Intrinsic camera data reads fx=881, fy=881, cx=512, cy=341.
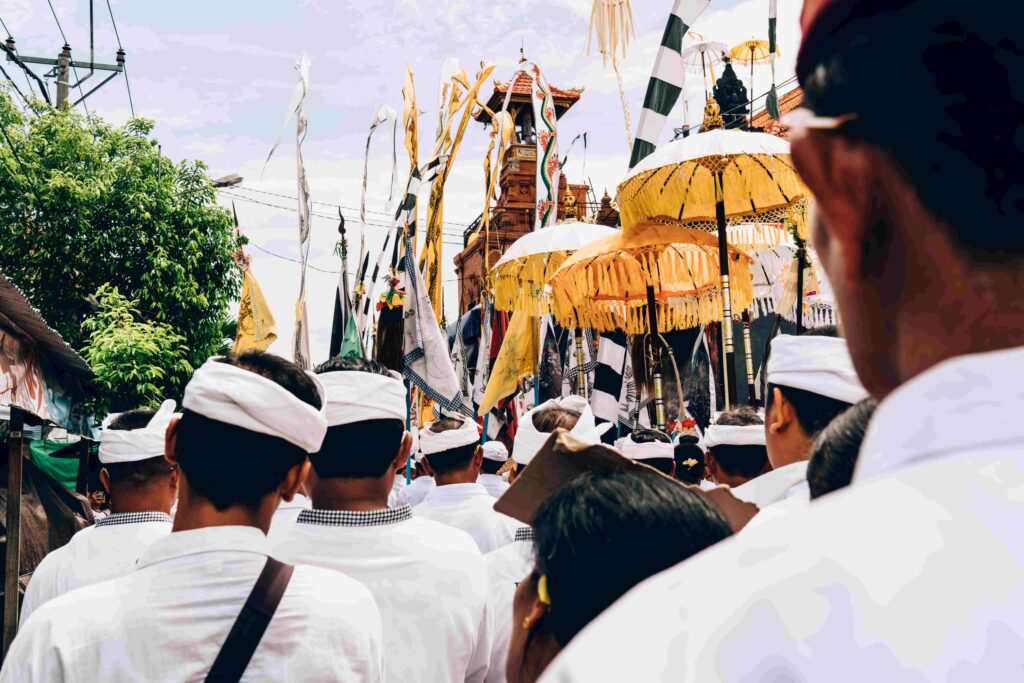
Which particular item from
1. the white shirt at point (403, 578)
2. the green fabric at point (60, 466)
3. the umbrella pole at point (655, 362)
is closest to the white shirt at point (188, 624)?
the white shirt at point (403, 578)

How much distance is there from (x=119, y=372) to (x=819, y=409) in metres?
14.5

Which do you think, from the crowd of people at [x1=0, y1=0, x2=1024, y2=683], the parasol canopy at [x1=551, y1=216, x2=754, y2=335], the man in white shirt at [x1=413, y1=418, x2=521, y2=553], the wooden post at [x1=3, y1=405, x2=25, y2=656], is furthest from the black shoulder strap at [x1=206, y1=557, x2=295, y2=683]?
the wooden post at [x1=3, y1=405, x2=25, y2=656]

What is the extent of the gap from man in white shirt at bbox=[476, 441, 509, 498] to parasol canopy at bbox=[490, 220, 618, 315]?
114 cm

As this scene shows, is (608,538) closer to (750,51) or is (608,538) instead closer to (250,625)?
(250,625)

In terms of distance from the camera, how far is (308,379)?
Result: 2037mm

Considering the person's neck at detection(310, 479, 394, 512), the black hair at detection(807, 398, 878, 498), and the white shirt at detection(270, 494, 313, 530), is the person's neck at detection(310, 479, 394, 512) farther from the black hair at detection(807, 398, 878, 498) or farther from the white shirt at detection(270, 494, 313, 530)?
the black hair at detection(807, 398, 878, 498)

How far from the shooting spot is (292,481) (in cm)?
197

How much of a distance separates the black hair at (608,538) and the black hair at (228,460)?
28.5 inches

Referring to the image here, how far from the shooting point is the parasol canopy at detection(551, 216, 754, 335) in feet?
19.9

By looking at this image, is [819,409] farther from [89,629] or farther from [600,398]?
[600,398]

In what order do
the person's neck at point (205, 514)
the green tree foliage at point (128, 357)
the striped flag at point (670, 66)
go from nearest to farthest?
the person's neck at point (205, 514), the striped flag at point (670, 66), the green tree foliage at point (128, 357)

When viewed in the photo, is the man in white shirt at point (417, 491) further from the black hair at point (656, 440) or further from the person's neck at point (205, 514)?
the person's neck at point (205, 514)

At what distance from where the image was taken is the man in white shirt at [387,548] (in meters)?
2.36

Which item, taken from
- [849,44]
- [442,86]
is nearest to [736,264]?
[442,86]
